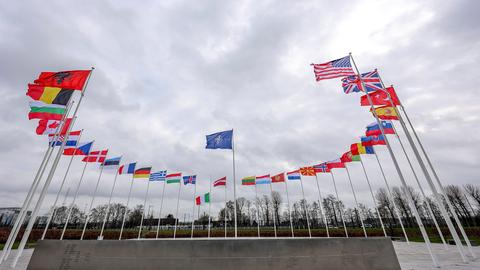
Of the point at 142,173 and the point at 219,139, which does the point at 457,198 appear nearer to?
the point at 219,139

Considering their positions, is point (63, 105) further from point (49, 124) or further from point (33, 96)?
point (49, 124)

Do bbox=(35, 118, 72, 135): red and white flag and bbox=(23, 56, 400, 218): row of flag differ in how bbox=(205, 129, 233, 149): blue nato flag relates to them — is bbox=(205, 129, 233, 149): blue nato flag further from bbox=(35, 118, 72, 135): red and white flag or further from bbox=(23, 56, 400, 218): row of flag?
bbox=(35, 118, 72, 135): red and white flag

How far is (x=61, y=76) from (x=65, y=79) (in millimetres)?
202

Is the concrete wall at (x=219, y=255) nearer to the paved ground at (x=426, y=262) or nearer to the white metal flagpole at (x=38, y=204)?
the white metal flagpole at (x=38, y=204)

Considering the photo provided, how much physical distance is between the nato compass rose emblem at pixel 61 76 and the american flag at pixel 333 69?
12.3m

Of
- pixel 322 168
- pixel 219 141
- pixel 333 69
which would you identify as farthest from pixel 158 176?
pixel 333 69

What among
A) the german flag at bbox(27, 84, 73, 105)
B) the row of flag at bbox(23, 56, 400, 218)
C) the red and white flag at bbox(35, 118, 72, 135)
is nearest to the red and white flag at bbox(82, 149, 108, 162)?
the row of flag at bbox(23, 56, 400, 218)

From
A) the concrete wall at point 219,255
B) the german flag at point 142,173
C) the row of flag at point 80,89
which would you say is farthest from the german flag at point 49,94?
the german flag at point 142,173

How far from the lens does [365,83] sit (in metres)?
11.8

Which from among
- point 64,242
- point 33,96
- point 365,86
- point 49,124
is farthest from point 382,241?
point 49,124

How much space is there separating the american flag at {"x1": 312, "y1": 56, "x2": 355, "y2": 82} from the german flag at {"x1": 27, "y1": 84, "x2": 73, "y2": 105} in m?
12.7

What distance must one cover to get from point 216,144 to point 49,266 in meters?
11.3

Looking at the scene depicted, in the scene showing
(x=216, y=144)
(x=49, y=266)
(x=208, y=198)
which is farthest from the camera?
(x=208, y=198)

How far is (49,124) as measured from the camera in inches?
475
